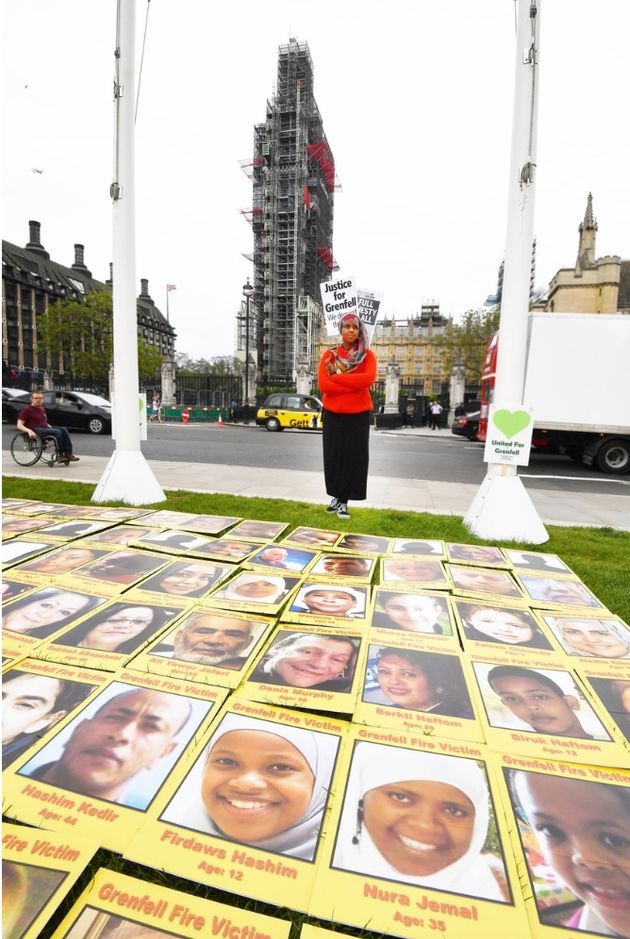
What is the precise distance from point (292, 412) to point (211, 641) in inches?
802

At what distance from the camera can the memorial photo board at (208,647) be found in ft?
6.07

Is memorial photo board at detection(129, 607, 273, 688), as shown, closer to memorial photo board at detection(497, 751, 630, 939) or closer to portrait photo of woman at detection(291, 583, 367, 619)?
portrait photo of woman at detection(291, 583, 367, 619)

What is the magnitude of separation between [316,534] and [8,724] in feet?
8.66

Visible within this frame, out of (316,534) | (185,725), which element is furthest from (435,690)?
(316,534)

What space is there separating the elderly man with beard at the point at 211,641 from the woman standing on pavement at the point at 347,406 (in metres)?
2.37

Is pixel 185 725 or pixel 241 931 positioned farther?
pixel 185 725

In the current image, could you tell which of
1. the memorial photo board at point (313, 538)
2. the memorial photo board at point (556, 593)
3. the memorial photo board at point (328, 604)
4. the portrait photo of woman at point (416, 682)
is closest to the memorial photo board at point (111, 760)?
the portrait photo of woman at point (416, 682)

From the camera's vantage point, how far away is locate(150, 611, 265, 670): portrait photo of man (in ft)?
6.44

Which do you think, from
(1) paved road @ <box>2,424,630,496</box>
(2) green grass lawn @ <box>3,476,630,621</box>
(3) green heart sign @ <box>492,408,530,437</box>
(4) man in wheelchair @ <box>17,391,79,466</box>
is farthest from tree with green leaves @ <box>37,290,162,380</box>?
(3) green heart sign @ <box>492,408,530,437</box>

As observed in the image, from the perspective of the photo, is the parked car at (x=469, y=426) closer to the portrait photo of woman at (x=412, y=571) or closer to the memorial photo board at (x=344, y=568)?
the portrait photo of woman at (x=412, y=571)

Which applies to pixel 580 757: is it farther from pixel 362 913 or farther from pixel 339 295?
pixel 339 295

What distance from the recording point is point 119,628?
219 cm

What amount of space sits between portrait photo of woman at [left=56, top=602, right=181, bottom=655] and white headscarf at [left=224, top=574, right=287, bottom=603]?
35 centimetres

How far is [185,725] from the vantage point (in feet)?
5.03
